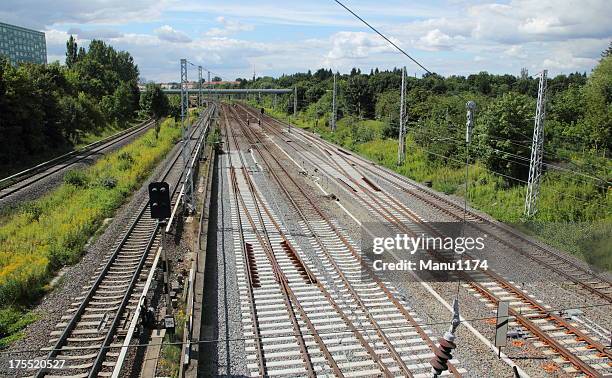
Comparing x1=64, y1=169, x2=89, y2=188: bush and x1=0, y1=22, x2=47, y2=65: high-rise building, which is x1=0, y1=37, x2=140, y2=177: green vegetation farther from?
x1=0, y1=22, x2=47, y2=65: high-rise building

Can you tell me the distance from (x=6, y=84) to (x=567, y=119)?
36.8m

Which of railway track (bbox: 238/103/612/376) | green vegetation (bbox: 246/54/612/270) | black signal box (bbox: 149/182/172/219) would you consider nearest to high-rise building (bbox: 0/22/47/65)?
green vegetation (bbox: 246/54/612/270)

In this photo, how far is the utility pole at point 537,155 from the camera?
18.4m

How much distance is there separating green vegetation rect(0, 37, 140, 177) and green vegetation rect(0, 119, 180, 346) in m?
5.10

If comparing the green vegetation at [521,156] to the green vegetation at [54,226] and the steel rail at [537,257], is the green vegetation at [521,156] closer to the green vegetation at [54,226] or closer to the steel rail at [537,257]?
the steel rail at [537,257]

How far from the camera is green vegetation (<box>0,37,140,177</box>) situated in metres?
29.9

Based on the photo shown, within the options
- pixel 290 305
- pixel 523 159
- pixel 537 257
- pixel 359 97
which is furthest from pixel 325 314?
pixel 359 97

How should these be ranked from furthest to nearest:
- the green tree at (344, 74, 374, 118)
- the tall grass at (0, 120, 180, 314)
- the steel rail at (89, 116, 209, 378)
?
the green tree at (344, 74, 374, 118), the tall grass at (0, 120, 180, 314), the steel rail at (89, 116, 209, 378)

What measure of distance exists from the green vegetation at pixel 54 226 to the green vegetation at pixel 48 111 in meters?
5.10

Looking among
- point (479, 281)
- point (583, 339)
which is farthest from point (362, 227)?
point (583, 339)

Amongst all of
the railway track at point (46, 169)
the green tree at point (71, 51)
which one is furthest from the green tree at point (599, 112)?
the green tree at point (71, 51)

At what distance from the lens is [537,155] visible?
19.1 meters

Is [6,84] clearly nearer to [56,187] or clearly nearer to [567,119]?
[56,187]

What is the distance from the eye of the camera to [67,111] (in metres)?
39.9
